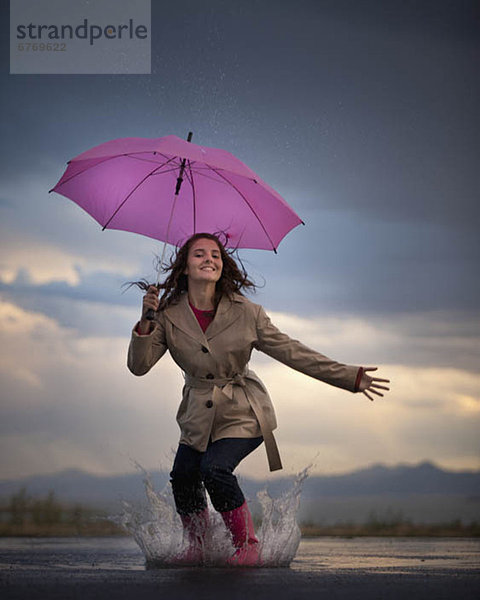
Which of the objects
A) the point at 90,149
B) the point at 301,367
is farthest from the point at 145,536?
the point at 90,149

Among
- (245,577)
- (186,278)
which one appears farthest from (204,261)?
(245,577)

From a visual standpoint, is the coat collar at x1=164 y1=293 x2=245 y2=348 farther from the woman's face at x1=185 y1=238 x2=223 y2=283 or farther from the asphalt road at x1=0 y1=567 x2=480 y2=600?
the asphalt road at x1=0 y1=567 x2=480 y2=600

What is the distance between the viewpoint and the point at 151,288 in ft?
15.7

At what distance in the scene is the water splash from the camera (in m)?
4.80

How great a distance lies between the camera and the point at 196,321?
4.94 m

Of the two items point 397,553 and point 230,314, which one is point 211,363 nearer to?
point 230,314

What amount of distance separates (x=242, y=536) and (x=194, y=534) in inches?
12.9

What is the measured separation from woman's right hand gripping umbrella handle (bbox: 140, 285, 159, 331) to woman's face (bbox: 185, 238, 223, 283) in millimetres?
300

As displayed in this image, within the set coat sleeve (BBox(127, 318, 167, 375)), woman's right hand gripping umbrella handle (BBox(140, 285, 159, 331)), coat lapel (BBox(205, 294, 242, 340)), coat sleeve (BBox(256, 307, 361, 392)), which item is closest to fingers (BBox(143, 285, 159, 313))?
woman's right hand gripping umbrella handle (BBox(140, 285, 159, 331))

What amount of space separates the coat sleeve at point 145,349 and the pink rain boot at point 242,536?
2.97 feet

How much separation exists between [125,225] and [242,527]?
1.97m

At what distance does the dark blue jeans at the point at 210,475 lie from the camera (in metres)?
4.61

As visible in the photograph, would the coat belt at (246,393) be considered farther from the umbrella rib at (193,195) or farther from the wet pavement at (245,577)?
the umbrella rib at (193,195)

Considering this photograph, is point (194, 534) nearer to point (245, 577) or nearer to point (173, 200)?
point (245, 577)
